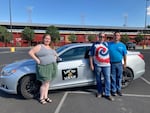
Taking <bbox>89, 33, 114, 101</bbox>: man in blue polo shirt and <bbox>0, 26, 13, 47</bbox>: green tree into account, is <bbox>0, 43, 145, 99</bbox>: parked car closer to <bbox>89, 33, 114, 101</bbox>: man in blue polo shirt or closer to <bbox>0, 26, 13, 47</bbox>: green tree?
<bbox>89, 33, 114, 101</bbox>: man in blue polo shirt

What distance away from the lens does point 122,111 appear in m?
5.09

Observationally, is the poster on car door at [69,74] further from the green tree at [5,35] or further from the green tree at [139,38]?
the green tree at [139,38]

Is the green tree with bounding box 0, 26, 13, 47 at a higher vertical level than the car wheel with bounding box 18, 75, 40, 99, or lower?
higher

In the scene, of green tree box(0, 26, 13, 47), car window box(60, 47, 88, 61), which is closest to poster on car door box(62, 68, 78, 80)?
car window box(60, 47, 88, 61)

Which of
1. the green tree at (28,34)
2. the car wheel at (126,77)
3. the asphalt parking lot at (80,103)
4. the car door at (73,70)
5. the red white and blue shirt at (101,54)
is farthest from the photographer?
the green tree at (28,34)

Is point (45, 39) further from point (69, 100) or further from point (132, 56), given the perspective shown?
point (132, 56)

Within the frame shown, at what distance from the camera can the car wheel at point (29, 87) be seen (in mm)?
5996

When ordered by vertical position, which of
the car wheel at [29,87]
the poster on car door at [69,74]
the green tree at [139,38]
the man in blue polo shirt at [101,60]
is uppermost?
the green tree at [139,38]

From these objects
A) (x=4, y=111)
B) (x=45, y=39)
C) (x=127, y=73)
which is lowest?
(x=4, y=111)

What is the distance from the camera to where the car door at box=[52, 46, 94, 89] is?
6.21 meters

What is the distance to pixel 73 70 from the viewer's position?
6301mm

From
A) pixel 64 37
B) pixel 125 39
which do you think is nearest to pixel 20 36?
pixel 64 37

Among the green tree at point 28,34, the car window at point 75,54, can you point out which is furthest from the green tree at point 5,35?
the car window at point 75,54

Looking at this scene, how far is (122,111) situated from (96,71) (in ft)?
4.33
